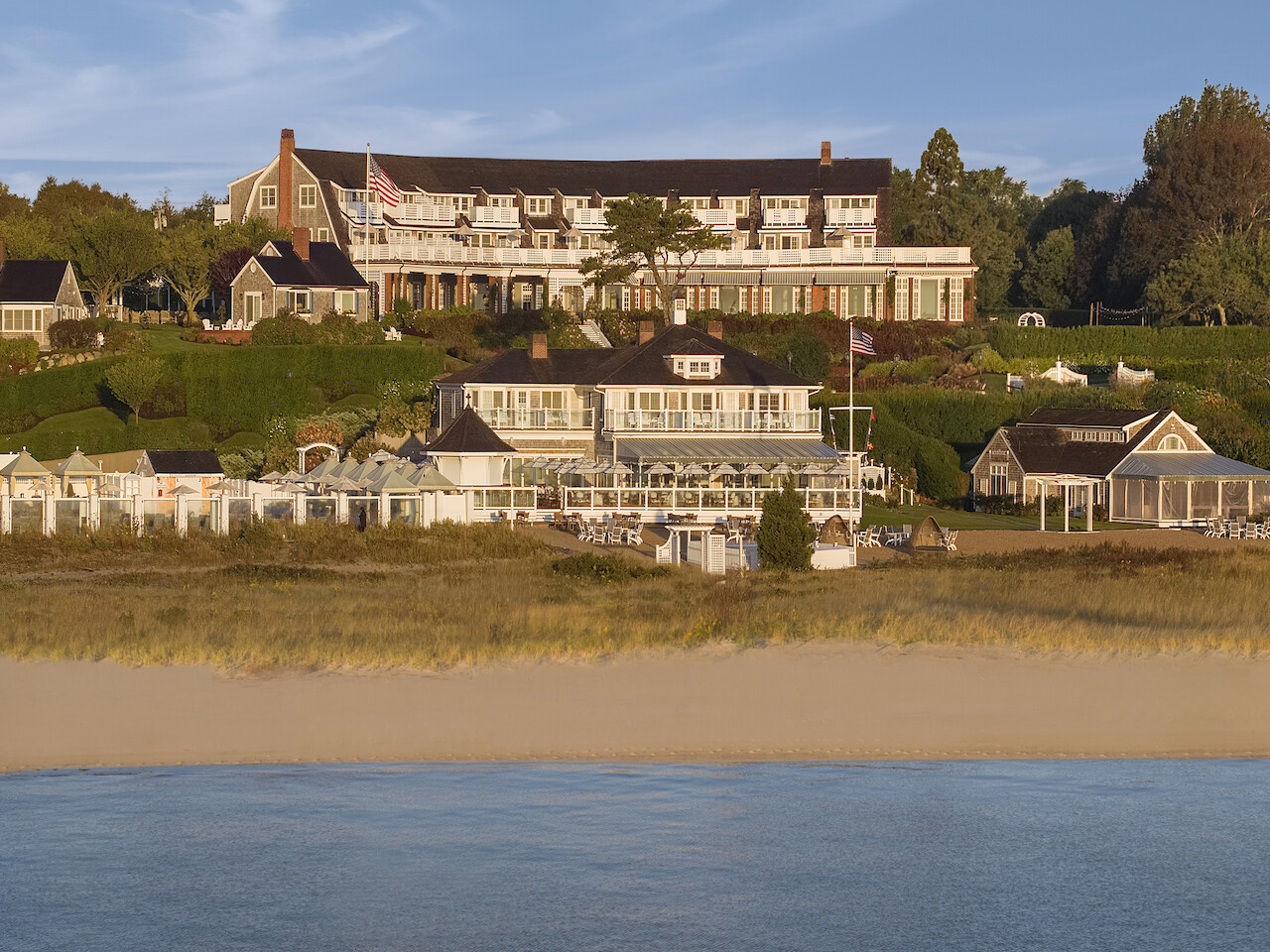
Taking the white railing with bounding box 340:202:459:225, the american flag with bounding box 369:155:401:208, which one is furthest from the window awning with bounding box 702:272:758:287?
the american flag with bounding box 369:155:401:208

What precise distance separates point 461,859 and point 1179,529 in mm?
37471

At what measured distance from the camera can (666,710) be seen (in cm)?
2002

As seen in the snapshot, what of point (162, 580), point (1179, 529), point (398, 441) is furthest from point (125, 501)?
point (1179, 529)

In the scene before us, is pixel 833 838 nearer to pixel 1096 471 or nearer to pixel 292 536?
pixel 292 536

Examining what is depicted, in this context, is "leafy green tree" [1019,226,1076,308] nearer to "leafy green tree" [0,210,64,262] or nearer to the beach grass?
"leafy green tree" [0,210,64,262]

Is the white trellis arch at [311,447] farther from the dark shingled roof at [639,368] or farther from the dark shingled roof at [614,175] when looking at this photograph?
the dark shingled roof at [614,175]

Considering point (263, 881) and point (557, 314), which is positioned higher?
point (557, 314)

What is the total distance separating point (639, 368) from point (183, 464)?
44.9 feet

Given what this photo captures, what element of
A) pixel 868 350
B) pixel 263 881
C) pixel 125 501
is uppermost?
pixel 868 350

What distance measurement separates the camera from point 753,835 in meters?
16.2

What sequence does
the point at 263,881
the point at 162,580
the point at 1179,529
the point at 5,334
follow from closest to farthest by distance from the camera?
the point at 263,881, the point at 162,580, the point at 1179,529, the point at 5,334

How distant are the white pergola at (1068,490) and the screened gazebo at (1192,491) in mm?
1408

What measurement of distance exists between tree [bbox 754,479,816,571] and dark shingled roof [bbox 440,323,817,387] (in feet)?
46.6

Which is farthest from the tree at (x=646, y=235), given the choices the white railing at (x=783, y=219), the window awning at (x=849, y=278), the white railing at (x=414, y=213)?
the white railing at (x=414, y=213)
